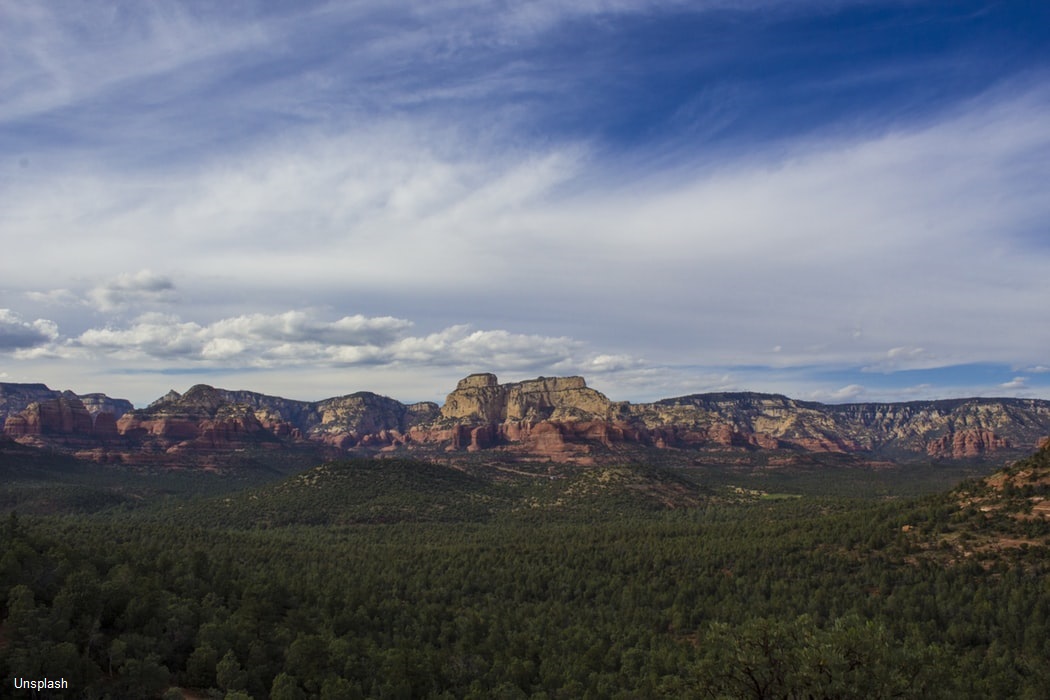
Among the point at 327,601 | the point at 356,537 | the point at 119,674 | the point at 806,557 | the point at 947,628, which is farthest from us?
the point at 356,537

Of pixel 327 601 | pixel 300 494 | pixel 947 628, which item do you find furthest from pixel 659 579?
pixel 300 494

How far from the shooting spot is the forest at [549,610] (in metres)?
36.1

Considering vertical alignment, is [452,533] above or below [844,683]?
below

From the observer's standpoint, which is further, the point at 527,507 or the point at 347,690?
the point at 527,507

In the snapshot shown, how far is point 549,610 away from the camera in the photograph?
7788 centimetres

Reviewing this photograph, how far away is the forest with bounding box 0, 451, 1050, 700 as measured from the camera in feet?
118

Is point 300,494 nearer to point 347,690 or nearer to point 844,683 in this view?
point 347,690

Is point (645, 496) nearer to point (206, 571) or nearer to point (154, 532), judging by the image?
point (154, 532)

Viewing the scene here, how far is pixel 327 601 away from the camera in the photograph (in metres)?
68.4

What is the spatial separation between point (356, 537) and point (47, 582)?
83280mm

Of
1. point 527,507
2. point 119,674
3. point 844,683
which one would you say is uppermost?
point 844,683

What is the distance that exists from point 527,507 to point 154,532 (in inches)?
3672

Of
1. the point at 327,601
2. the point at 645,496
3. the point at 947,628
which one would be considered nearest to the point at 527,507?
the point at 645,496

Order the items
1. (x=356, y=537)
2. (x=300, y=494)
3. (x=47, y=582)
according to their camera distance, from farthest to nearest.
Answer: (x=300, y=494)
(x=356, y=537)
(x=47, y=582)
